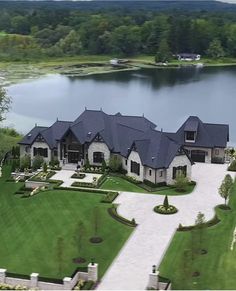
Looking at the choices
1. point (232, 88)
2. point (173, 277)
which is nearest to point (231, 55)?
point (232, 88)

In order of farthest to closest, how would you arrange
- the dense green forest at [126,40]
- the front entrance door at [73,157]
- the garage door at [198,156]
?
the dense green forest at [126,40] < the garage door at [198,156] < the front entrance door at [73,157]

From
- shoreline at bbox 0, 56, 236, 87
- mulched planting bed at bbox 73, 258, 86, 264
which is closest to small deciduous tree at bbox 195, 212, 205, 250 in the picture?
mulched planting bed at bbox 73, 258, 86, 264

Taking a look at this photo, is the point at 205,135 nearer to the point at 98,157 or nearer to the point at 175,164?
the point at 175,164

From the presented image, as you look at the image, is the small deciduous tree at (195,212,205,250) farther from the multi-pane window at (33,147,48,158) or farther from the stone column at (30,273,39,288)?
the multi-pane window at (33,147,48,158)

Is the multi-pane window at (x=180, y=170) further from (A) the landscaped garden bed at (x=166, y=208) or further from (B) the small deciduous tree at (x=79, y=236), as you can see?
(B) the small deciduous tree at (x=79, y=236)

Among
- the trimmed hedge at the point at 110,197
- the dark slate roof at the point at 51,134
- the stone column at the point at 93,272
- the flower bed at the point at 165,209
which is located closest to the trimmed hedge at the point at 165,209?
the flower bed at the point at 165,209

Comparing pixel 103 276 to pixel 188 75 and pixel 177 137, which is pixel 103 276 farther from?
pixel 188 75

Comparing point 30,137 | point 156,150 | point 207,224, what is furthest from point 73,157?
point 207,224
